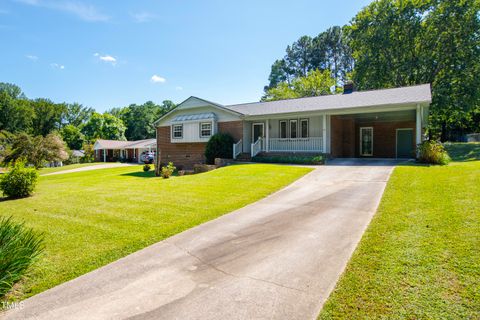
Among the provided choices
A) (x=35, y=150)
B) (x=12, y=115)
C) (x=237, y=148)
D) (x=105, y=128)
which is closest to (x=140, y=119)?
(x=105, y=128)

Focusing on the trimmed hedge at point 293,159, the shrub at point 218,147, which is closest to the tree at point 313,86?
the shrub at point 218,147

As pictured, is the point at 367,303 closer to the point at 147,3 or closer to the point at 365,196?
the point at 365,196

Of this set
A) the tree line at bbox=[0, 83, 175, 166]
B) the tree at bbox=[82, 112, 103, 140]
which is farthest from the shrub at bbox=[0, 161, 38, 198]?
the tree at bbox=[82, 112, 103, 140]

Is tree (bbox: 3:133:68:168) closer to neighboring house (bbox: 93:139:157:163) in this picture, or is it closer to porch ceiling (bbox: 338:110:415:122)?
neighboring house (bbox: 93:139:157:163)

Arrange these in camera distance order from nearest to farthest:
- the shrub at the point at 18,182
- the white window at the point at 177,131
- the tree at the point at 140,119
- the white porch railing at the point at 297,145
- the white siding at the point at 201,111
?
the shrub at the point at 18,182 → the white porch railing at the point at 297,145 → the white siding at the point at 201,111 → the white window at the point at 177,131 → the tree at the point at 140,119

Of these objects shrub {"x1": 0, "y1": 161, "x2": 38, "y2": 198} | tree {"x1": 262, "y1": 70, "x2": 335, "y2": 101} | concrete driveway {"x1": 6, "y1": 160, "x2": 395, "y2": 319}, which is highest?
tree {"x1": 262, "y1": 70, "x2": 335, "y2": 101}

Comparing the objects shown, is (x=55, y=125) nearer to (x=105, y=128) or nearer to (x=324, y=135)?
(x=105, y=128)

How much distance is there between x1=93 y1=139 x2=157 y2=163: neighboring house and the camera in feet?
135

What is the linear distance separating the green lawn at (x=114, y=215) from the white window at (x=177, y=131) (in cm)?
1136

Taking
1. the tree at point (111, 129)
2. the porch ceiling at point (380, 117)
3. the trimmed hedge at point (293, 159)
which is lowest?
the trimmed hedge at point (293, 159)

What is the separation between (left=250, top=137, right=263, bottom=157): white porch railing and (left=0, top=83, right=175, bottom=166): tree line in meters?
29.9

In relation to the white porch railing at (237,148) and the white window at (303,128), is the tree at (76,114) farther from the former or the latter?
the white window at (303,128)

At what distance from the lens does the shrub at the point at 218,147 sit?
18625 millimetres

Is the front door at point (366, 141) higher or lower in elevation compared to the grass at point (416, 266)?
higher
